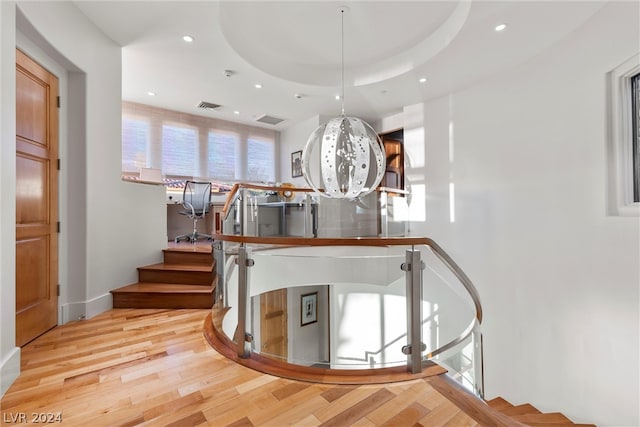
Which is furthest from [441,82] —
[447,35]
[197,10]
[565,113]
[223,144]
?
[223,144]

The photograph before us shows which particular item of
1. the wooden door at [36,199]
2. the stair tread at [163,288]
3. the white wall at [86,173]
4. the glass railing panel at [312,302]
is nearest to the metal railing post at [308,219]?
the glass railing panel at [312,302]

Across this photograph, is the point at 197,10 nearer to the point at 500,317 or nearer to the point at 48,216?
the point at 48,216

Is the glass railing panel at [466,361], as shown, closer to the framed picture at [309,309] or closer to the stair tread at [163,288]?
the framed picture at [309,309]

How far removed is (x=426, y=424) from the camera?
63.9 inches

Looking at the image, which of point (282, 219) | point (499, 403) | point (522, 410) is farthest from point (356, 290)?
point (499, 403)

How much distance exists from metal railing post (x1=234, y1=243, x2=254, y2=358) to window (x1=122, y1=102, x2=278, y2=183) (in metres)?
5.09

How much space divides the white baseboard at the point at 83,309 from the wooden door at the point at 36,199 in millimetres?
84

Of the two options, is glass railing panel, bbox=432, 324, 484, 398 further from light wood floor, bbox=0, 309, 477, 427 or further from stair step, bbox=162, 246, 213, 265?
stair step, bbox=162, 246, 213, 265

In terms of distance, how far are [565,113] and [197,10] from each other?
431cm

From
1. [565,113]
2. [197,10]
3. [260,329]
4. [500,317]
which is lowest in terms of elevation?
[500,317]

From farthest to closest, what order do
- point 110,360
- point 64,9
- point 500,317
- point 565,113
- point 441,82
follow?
1. point 441,82
2. point 500,317
3. point 565,113
4. point 64,9
5. point 110,360

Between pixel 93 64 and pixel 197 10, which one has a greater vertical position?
pixel 197 10

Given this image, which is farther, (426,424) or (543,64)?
(543,64)

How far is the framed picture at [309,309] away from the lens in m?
3.27
